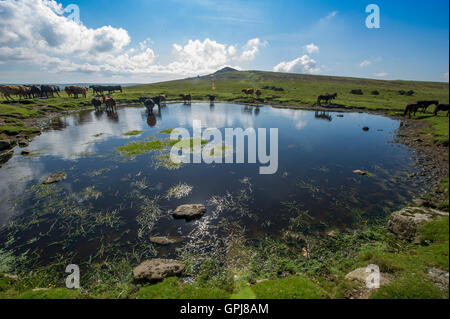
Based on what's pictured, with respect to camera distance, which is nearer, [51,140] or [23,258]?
[23,258]

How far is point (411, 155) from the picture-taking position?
71.6 feet

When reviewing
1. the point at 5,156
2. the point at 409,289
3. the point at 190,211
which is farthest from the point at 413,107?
the point at 5,156

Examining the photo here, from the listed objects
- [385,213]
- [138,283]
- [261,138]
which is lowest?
[138,283]

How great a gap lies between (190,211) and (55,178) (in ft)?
42.8

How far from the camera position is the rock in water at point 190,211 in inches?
484

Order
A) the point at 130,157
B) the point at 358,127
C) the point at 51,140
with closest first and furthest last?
the point at 130,157 < the point at 51,140 < the point at 358,127

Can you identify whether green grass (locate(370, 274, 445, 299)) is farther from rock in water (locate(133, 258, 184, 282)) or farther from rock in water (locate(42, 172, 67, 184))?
rock in water (locate(42, 172, 67, 184))

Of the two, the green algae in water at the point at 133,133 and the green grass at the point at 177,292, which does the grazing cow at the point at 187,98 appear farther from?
the green grass at the point at 177,292

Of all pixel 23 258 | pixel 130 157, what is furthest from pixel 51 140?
pixel 23 258

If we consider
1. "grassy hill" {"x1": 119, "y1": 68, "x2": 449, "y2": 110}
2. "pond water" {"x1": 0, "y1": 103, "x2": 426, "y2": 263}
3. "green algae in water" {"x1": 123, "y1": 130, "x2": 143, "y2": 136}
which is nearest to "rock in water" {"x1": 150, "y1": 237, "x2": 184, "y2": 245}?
"pond water" {"x1": 0, "y1": 103, "x2": 426, "y2": 263}

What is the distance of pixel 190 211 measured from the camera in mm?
12492

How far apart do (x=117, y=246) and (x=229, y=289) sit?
20.9 ft
